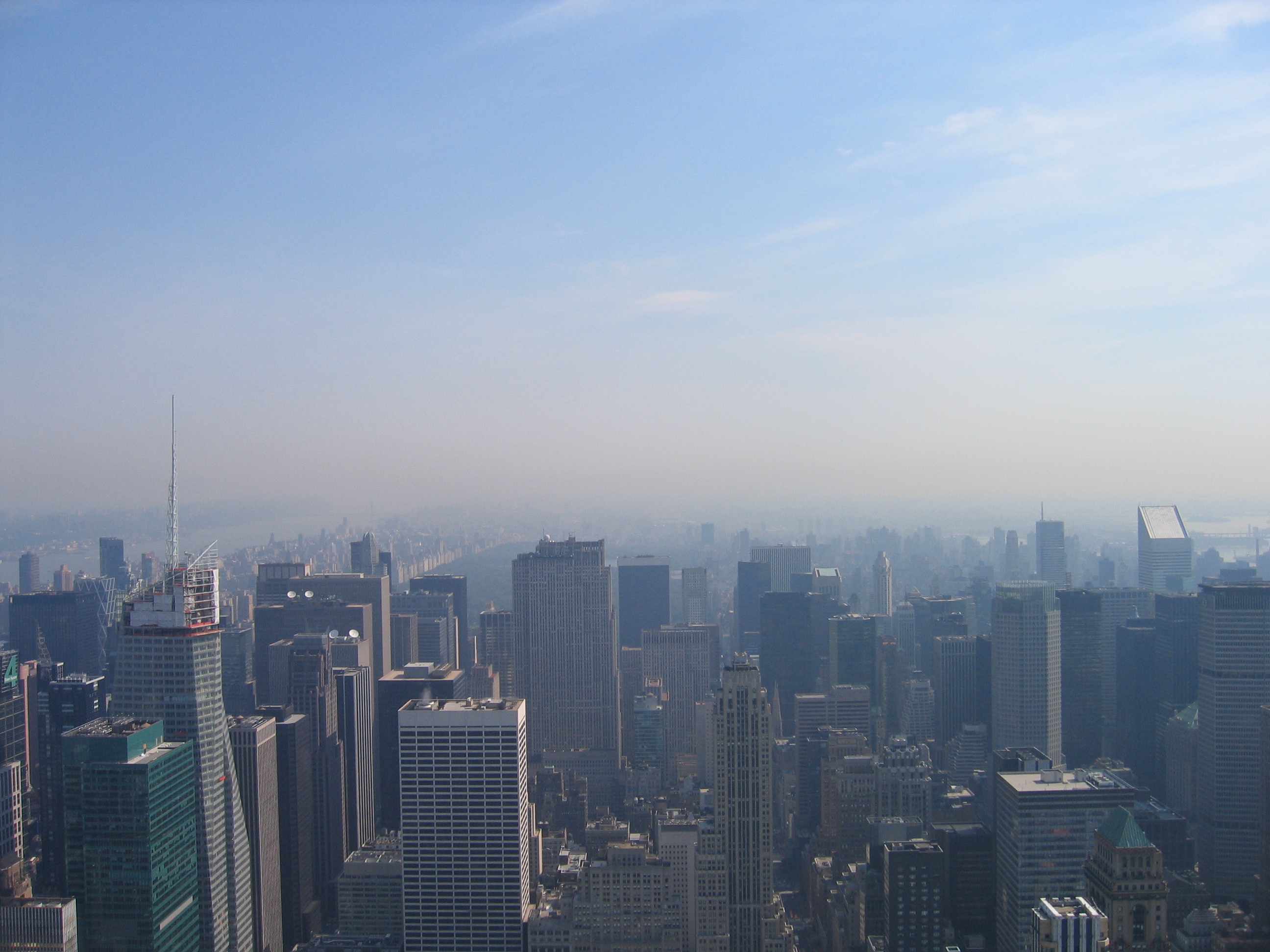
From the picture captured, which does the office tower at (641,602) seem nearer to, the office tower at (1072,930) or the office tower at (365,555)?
the office tower at (365,555)

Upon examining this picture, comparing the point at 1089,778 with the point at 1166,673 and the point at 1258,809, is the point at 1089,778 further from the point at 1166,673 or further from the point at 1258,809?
the point at 1166,673

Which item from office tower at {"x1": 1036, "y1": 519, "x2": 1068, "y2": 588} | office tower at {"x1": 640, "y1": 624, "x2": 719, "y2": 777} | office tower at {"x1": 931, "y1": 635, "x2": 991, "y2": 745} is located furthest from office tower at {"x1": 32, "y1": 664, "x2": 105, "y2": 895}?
office tower at {"x1": 1036, "y1": 519, "x2": 1068, "y2": 588}

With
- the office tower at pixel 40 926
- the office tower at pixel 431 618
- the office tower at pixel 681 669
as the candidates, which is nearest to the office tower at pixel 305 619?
the office tower at pixel 431 618

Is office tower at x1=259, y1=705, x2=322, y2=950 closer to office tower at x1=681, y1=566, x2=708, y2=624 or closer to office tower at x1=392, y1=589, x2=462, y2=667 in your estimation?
office tower at x1=392, y1=589, x2=462, y2=667

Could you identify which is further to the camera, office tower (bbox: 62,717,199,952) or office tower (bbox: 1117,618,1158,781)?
office tower (bbox: 1117,618,1158,781)

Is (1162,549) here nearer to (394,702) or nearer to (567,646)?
(567,646)

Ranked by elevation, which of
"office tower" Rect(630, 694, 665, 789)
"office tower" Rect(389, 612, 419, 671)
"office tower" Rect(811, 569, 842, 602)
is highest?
"office tower" Rect(811, 569, 842, 602)

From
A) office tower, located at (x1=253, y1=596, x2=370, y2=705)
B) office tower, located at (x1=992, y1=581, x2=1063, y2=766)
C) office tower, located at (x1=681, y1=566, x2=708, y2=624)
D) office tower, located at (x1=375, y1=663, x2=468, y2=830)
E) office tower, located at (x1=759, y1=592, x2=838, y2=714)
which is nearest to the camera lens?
office tower, located at (x1=375, y1=663, x2=468, y2=830)
